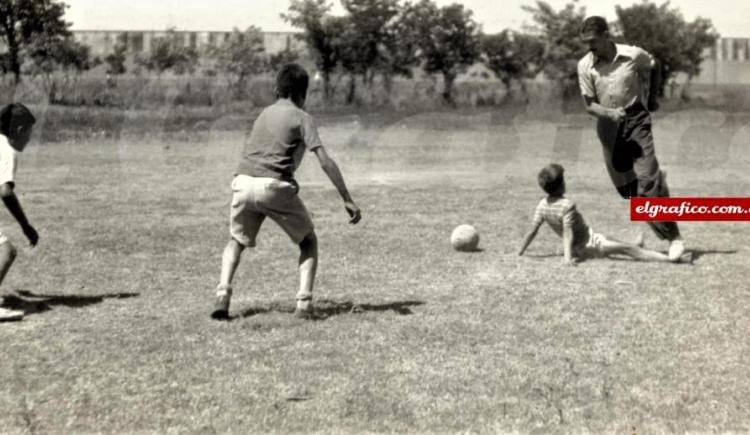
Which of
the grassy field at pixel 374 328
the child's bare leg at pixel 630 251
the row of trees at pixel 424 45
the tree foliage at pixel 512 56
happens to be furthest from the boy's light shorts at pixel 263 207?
the tree foliage at pixel 512 56

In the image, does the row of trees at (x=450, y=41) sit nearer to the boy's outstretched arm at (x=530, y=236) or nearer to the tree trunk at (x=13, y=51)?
the tree trunk at (x=13, y=51)

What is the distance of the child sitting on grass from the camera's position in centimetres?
842

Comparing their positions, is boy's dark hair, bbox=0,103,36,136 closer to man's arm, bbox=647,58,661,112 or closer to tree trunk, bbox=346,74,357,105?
man's arm, bbox=647,58,661,112

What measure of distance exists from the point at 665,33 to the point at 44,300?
95.8ft

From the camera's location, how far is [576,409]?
4305 mm

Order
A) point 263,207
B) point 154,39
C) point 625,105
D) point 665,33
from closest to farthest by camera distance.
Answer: point 263,207
point 625,105
point 665,33
point 154,39

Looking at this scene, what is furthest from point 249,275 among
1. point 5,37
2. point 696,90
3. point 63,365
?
point 696,90

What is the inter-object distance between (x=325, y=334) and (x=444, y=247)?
3782 mm

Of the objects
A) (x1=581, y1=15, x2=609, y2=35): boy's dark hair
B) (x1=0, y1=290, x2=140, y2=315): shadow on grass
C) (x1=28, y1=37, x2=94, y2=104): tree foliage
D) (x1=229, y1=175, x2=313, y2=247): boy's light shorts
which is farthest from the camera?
(x1=28, y1=37, x2=94, y2=104): tree foliage

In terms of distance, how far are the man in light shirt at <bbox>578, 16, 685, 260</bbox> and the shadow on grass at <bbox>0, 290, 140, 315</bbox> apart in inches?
173

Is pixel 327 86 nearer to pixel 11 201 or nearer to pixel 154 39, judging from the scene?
pixel 154 39

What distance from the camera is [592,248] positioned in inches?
339

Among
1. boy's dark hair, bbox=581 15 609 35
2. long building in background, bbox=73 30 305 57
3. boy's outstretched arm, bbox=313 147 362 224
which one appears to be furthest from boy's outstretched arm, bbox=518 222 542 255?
long building in background, bbox=73 30 305 57

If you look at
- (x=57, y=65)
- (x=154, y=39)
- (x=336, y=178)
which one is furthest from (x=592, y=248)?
(x=154, y=39)
